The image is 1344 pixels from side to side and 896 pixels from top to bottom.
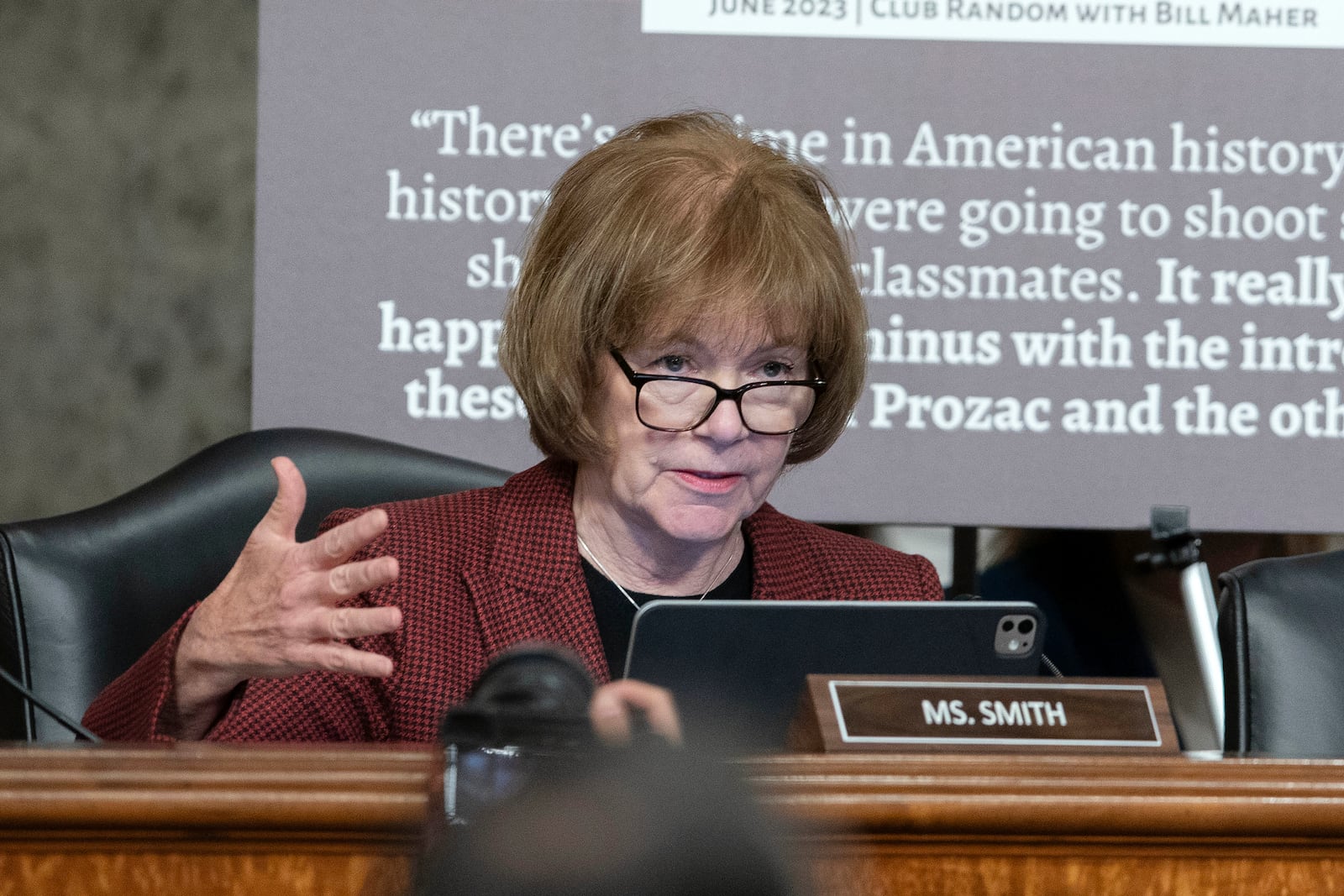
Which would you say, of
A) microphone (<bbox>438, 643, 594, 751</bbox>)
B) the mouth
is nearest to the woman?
the mouth

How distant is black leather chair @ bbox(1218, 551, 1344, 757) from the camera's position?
1.26 m

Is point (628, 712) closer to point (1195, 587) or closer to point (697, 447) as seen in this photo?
point (697, 447)

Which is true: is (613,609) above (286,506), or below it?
below

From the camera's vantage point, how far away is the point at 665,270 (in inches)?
54.7

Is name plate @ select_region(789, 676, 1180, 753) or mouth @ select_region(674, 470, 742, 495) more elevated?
mouth @ select_region(674, 470, 742, 495)

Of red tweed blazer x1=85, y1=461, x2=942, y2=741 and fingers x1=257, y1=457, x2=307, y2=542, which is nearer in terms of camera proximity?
fingers x1=257, y1=457, x2=307, y2=542

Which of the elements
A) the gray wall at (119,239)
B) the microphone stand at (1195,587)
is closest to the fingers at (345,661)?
the microphone stand at (1195,587)

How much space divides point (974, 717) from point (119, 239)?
2248mm

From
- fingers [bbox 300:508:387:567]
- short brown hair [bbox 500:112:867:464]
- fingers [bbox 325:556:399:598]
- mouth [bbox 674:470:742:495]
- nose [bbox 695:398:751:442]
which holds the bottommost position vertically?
fingers [bbox 325:556:399:598]

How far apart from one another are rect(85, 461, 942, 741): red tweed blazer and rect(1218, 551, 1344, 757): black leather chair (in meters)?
0.39

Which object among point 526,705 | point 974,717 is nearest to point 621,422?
point 974,717

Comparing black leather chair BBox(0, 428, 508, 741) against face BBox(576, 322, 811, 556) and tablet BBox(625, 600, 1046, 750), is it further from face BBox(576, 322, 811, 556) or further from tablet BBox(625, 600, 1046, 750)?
tablet BBox(625, 600, 1046, 750)

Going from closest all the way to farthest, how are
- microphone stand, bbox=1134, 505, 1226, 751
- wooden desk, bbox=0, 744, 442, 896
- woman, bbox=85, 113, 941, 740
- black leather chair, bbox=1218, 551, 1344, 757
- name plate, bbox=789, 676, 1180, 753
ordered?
1. wooden desk, bbox=0, 744, 442, 896
2. name plate, bbox=789, 676, 1180, 753
3. black leather chair, bbox=1218, 551, 1344, 757
4. woman, bbox=85, 113, 941, 740
5. microphone stand, bbox=1134, 505, 1226, 751

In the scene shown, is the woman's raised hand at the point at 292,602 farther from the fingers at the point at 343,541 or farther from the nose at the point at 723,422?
the nose at the point at 723,422
